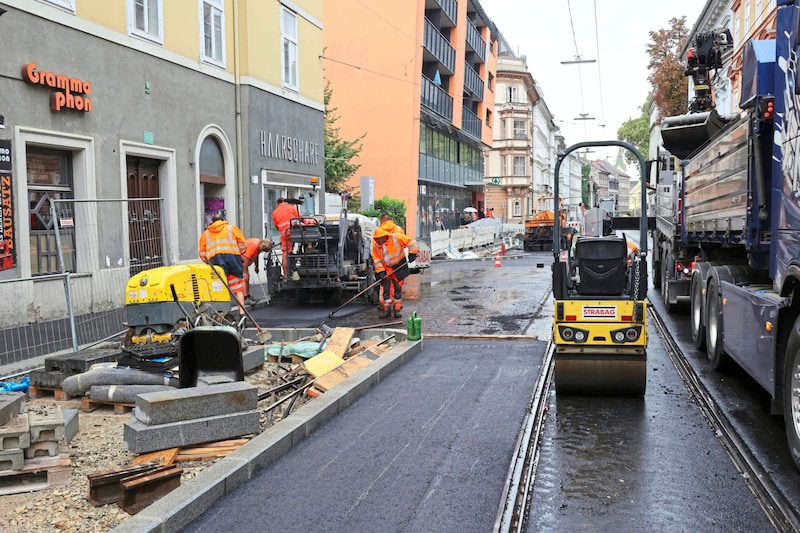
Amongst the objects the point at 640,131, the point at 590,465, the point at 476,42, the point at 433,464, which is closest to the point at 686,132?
the point at 590,465

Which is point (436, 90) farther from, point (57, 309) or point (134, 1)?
point (57, 309)

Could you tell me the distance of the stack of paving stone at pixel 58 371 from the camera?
7555mm

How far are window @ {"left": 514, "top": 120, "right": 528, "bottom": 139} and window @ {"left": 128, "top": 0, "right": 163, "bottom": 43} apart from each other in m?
62.6

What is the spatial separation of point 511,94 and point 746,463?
72.5 m

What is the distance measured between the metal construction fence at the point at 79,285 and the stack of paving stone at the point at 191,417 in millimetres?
3301

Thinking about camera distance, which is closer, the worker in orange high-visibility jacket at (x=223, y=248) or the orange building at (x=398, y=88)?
the worker in orange high-visibility jacket at (x=223, y=248)

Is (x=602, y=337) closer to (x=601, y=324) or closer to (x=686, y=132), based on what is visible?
(x=601, y=324)

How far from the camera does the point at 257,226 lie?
19812 mm

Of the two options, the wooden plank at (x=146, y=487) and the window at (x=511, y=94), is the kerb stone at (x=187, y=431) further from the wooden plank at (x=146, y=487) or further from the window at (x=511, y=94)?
the window at (x=511, y=94)

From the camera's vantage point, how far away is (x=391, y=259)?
13.6m

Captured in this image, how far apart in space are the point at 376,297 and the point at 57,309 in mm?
7187

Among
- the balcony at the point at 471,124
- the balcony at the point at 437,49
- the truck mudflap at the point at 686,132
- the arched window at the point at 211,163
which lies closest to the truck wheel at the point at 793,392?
the truck mudflap at the point at 686,132

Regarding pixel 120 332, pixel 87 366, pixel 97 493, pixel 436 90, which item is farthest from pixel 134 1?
pixel 436 90

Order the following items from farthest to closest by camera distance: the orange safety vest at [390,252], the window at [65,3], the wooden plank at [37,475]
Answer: the orange safety vest at [390,252] → the window at [65,3] → the wooden plank at [37,475]
